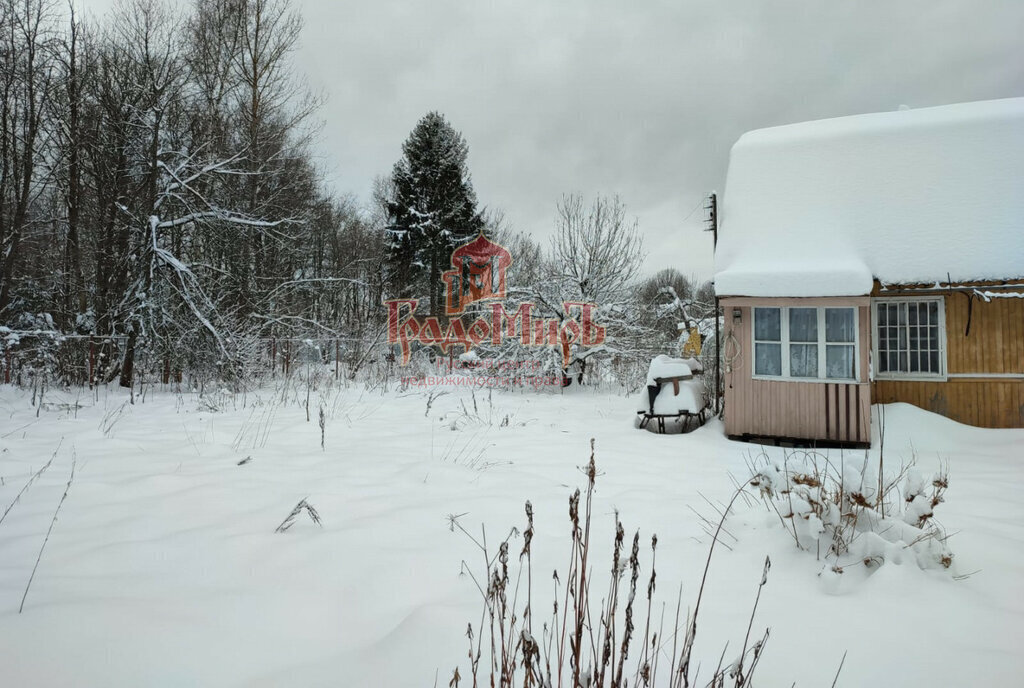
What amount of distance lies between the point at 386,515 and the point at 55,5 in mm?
12615

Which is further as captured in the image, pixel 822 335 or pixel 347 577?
pixel 822 335

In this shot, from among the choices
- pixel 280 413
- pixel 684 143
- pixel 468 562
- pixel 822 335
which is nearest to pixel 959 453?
pixel 822 335

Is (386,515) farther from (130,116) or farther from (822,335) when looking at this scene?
(130,116)

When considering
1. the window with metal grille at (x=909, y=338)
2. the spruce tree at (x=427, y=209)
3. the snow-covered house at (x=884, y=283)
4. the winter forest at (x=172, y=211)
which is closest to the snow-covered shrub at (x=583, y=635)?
the snow-covered house at (x=884, y=283)

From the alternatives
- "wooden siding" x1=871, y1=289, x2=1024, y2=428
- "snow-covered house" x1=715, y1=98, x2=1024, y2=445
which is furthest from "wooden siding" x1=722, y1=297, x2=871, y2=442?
"wooden siding" x1=871, y1=289, x2=1024, y2=428

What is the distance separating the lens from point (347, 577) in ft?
7.65

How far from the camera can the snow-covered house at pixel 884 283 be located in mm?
6867

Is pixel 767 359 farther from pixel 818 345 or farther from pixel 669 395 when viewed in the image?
pixel 669 395

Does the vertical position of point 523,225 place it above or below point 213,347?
above

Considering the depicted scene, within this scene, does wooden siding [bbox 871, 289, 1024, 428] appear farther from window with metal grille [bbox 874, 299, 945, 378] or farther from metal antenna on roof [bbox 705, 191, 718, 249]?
metal antenna on roof [bbox 705, 191, 718, 249]

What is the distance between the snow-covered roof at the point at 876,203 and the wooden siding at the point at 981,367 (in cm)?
73

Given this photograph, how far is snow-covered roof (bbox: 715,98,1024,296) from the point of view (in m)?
6.95

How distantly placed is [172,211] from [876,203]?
46.4 feet

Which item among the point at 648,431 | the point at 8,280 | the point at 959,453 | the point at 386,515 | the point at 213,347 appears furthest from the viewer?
the point at 213,347
